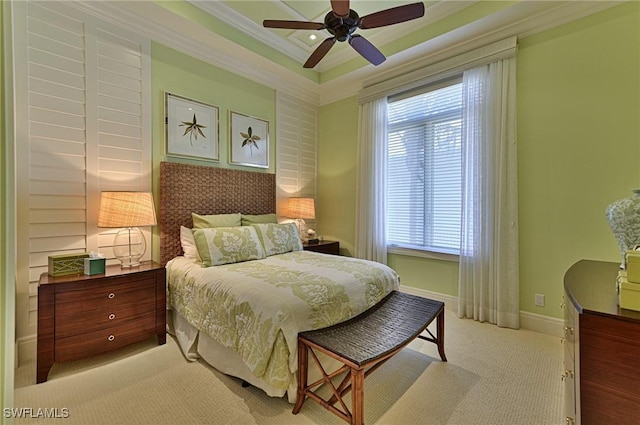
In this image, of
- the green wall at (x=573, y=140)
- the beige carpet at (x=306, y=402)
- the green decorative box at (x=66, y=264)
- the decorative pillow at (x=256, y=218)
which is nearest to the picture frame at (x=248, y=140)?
the decorative pillow at (x=256, y=218)

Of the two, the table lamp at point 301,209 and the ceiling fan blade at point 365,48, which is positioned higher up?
the ceiling fan blade at point 365,48

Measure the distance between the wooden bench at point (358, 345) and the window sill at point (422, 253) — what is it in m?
1.26

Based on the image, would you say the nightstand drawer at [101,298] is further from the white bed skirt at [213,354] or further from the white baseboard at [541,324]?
the white baseboard at [541,324]

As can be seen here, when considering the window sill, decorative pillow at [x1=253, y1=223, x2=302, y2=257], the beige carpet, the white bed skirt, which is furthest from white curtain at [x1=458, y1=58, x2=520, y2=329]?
the white bed skirt

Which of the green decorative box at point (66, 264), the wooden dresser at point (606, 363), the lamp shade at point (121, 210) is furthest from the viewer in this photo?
the lamp shade at point (121, 210)

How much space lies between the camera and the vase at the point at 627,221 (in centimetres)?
121

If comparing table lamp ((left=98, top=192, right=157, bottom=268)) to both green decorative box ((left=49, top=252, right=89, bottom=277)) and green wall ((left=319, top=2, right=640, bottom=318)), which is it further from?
green wall ((left=319, top=2, right=640, bottom=318))

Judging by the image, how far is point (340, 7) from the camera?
1968mm

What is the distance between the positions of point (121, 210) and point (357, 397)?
2.28m

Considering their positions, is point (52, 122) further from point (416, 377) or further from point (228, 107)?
point (416, 377)

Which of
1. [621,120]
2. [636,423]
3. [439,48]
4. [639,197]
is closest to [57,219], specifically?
[636,423]

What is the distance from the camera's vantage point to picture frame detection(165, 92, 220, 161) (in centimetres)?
297

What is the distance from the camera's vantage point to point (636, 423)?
2.79ft

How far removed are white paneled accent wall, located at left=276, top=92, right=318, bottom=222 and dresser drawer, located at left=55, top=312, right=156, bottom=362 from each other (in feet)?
7.15
